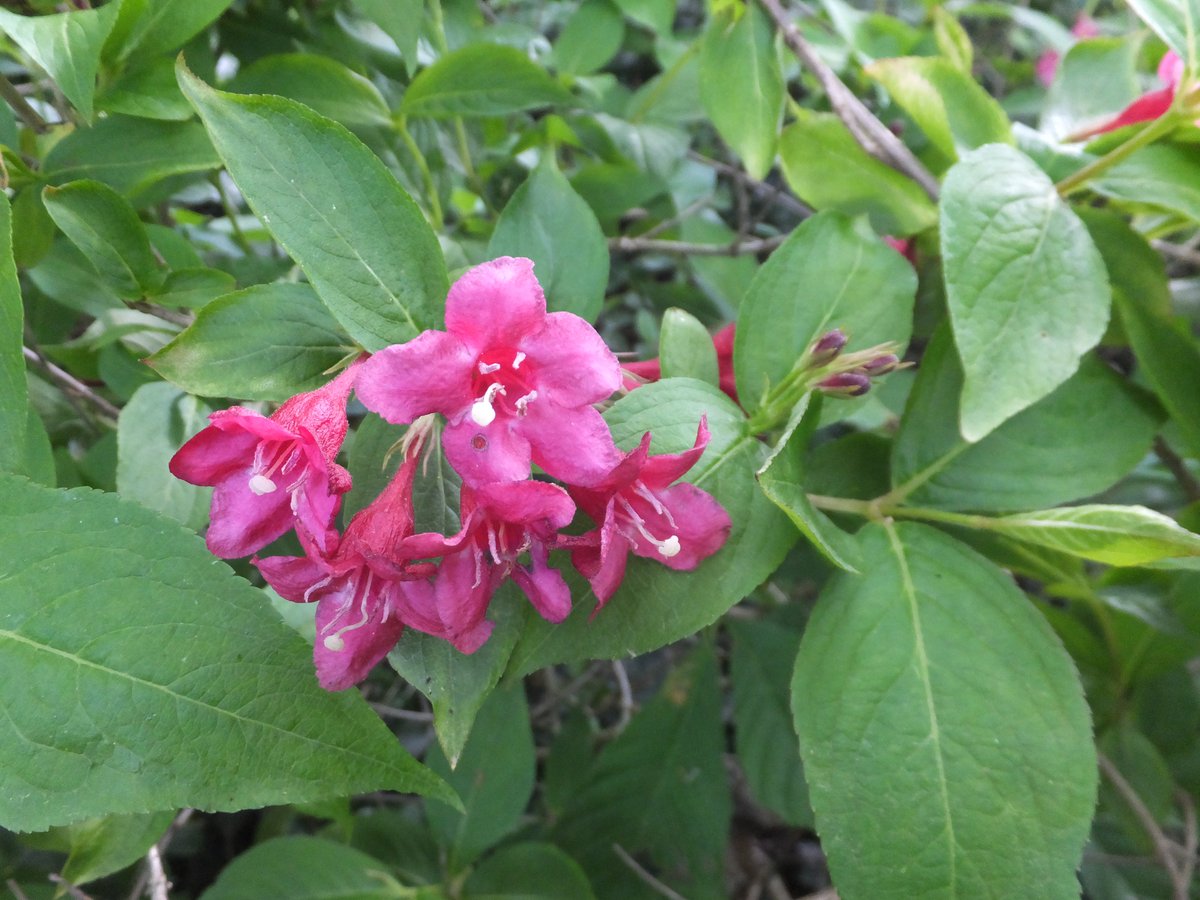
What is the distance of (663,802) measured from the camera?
4.48 ft

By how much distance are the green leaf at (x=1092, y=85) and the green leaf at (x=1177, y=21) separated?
12.2 inches

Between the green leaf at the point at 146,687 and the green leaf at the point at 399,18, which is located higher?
the green leaf at the point at 399,18

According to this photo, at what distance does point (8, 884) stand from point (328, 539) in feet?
2.34

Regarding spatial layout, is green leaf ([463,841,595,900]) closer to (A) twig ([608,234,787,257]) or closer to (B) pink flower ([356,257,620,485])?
(B) pink flower ([356,257,620,485])

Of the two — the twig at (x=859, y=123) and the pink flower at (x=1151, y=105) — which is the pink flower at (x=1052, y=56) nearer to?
the pink flower at (x=1151, y=105)

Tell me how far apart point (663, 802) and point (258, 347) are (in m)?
1.02

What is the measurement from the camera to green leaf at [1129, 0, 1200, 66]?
88 cm

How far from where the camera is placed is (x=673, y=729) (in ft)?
4.60

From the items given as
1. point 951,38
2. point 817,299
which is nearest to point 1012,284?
point 817,299

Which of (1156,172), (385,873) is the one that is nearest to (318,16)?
(1156,172)

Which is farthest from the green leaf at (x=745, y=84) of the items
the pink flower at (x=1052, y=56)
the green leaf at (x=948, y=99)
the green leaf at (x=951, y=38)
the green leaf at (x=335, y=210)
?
the pink flower at (x=1052, y=56)

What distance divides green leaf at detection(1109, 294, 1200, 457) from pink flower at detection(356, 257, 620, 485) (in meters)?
0.68

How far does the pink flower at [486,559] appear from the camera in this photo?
0.59 m

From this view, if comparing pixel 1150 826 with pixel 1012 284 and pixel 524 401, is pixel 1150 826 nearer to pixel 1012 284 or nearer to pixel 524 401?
pixel 1012 284
